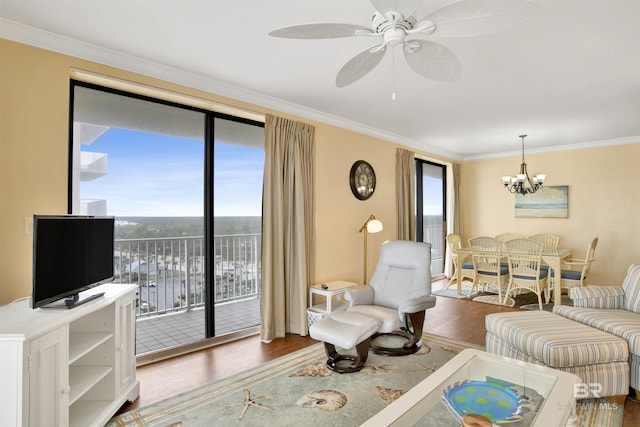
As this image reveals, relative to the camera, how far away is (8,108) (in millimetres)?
2232

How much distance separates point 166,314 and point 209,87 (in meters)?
2.66

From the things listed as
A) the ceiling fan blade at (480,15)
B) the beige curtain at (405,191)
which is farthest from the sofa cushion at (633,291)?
the beige curtain at (405,191)

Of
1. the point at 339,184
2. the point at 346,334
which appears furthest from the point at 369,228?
the point at 346,334

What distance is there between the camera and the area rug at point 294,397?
7.13 feet

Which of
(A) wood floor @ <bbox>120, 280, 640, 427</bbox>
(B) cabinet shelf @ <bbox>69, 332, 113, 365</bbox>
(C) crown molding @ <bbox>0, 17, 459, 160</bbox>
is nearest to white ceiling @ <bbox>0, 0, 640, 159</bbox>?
(C) crown molding @ <bbox>0, 17, 459, 160</bbox>

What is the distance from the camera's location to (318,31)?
1.67 meters

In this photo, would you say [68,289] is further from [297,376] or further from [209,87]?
[209,87]

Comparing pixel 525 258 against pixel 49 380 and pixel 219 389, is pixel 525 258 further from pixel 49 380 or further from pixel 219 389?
pixel 49 380

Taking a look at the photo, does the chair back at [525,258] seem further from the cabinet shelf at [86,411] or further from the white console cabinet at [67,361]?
the cabinet shelf at [86,411]

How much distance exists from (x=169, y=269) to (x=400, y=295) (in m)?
2.66

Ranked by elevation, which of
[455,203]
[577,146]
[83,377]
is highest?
[577,146]

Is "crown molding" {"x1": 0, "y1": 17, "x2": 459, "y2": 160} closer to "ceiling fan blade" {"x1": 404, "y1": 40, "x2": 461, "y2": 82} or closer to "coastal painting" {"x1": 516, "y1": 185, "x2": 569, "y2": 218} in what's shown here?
"ceiling fan blade" {"x1": 404, "y1": 40, "x2": 461, "y2": 82}

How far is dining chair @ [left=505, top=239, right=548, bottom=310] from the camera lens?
4.72 m

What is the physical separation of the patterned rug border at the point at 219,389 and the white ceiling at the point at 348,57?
259 cm
